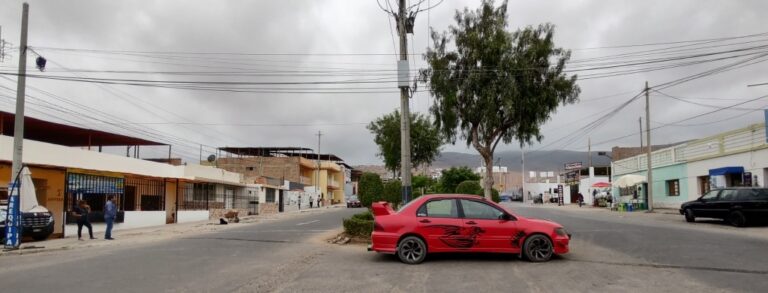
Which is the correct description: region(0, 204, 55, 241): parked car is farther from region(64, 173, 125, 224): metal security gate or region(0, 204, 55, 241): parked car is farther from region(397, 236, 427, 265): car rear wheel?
region(397, 236, 427, 265): car rear wheel

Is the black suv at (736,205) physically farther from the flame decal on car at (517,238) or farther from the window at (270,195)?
the window at (270,195)

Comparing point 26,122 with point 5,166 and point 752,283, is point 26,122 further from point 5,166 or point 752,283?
point 752,283

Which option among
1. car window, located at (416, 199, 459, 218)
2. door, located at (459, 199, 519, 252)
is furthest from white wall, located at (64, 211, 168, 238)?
door, located at (459, 199, 519, 252)

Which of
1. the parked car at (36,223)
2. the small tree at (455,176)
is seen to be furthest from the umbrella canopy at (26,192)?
the small tree at (455,176)

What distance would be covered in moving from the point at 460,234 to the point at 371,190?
500 inches

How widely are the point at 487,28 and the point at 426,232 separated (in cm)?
1360

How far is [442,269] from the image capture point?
10859 mm

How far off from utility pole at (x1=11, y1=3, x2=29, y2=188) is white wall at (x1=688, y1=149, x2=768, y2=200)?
30176mm

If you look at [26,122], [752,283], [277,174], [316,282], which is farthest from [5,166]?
[277,174]

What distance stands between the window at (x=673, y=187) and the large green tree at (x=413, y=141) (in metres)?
16.1

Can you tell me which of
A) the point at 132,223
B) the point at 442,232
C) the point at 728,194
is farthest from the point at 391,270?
the point at 132,223

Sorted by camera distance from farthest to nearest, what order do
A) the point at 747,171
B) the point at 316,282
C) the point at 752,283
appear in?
the point at 747,171 → the point at 316,282 → the point at 752,283

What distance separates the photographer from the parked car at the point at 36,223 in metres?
19.6

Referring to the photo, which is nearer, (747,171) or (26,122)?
(26,122)
